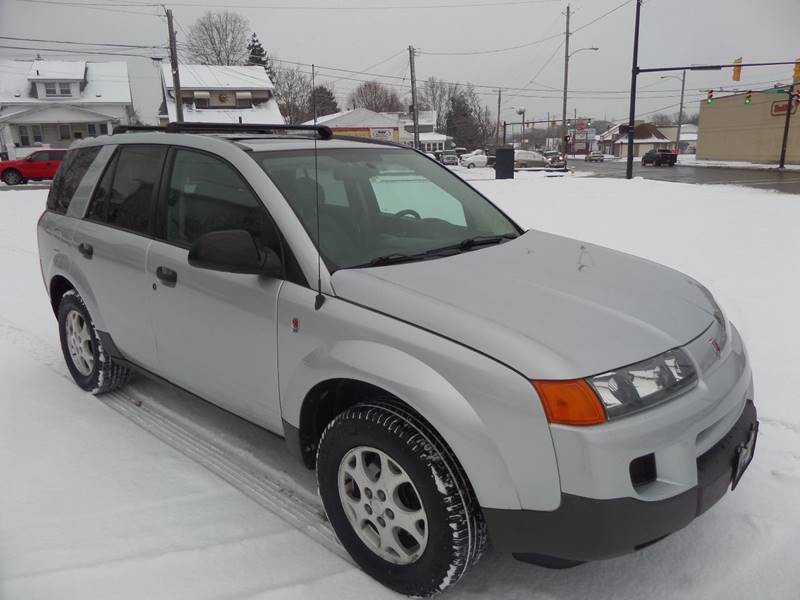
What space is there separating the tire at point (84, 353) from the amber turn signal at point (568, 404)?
10.2 ft

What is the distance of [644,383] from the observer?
2.00m

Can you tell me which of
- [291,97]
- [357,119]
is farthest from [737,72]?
[357,119]

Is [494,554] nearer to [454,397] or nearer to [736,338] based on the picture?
[454,397]

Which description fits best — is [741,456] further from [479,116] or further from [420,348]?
[479,116]

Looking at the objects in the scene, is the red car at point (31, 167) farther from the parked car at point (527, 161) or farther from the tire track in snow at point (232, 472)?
the parked car at point (527, 161)

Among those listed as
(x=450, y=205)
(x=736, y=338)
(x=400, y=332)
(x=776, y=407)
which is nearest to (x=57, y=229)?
(x=450, y=205)

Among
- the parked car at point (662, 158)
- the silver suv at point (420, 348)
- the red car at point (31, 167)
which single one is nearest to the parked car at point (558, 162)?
the parked car at point (662, 158)

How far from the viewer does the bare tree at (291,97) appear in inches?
1897

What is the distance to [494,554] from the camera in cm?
259

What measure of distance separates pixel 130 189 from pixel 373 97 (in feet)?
282

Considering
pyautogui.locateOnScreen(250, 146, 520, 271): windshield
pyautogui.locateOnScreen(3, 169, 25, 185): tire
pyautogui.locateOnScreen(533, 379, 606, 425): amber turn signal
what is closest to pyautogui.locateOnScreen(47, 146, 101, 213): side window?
pyautogui.locateOnScreen(250, 146, 520, 271): windshield

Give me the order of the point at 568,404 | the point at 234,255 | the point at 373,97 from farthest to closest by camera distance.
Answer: the point at 373,97, the point at 234,255, the point at 568,404

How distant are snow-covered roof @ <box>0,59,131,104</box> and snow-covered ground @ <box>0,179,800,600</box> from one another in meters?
48.2

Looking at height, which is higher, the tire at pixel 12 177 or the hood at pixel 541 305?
the hood at pixel 541 305
